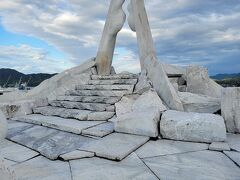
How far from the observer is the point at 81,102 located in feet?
19.8

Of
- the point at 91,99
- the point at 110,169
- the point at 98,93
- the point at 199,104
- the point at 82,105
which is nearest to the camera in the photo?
the point at 110,169

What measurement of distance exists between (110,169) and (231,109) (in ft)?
7.90

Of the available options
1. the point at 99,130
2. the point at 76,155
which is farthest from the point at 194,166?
the point at 99,130

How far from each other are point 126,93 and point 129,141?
2264 mm

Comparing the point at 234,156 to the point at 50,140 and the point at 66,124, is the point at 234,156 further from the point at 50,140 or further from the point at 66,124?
the point at 66,124

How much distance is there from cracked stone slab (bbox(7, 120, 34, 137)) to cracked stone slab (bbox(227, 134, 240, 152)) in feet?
10.8

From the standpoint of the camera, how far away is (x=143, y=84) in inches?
232

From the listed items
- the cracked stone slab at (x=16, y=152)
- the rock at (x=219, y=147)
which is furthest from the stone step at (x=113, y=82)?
the cracked stone slab at (x=16, y=152)

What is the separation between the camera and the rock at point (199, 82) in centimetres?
671

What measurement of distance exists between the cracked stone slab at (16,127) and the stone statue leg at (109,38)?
3.16m

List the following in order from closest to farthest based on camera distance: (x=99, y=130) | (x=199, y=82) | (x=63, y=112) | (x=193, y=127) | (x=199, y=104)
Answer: (x=193, y=127) → (x=99, y=130) → (x=199, y=104) → (x=63, y=112) → (x=199, y=82)

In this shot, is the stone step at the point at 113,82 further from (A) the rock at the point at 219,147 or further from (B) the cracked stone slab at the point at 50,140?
(A) the rock at the point at 219,147

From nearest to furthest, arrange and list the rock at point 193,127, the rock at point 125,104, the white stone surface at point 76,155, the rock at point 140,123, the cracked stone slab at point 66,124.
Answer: the white stone surface at point 76,155, the rock at point 193,127, the rock at point 140,123, the cracked stone slab at point 66,124, the rock at point 125,104

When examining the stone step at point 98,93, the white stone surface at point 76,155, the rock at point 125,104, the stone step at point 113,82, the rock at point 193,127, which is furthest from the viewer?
the stone step at point 113,82
